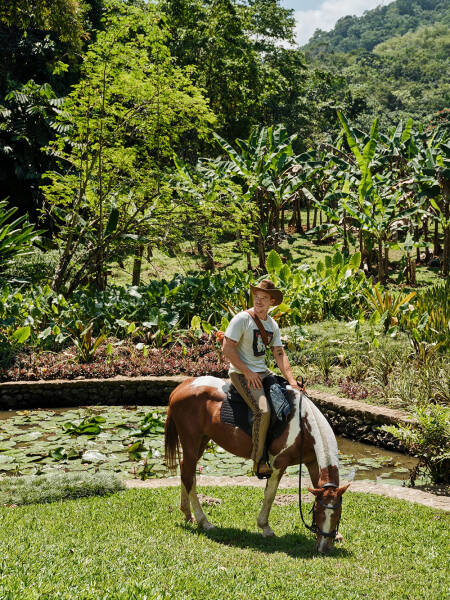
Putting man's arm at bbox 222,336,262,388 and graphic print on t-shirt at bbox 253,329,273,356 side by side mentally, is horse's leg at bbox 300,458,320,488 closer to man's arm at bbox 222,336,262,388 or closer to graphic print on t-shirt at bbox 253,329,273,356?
man's arm at bbox 222,336,262,388

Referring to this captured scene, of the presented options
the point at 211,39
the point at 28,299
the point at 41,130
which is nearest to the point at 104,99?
the point at 28,299

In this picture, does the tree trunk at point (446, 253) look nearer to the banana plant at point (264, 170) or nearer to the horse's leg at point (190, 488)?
the banana plant at point (264, 170)

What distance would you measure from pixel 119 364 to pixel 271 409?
586 cm

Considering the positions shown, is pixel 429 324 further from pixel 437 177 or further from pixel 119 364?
pixel 437 177

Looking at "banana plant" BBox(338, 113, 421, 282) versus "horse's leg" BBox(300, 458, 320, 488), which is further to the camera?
"banana plant" BBox(338, 113, 421, 282)

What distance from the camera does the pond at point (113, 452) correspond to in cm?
664

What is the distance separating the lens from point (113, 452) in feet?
23.4

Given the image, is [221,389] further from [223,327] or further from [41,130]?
[41,130]

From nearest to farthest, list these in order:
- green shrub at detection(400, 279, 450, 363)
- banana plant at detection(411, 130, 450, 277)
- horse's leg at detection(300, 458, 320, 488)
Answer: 1. horse's leg at detection(300, 458, 320, 488)
2. green shrub at detection(400, 279, 450, 363)
3. banana plant at detection(411, 130, 450, 277)

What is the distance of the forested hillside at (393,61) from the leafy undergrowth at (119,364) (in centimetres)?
3289

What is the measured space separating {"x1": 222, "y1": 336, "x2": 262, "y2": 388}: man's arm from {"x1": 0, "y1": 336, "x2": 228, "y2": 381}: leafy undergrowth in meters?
5.26

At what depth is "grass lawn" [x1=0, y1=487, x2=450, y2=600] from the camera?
325cm

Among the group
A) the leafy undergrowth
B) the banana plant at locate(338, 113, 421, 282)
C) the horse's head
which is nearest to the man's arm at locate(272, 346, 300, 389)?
the horse's head

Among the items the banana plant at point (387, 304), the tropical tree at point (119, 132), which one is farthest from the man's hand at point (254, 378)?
the tropical tree at point (119, 132)
